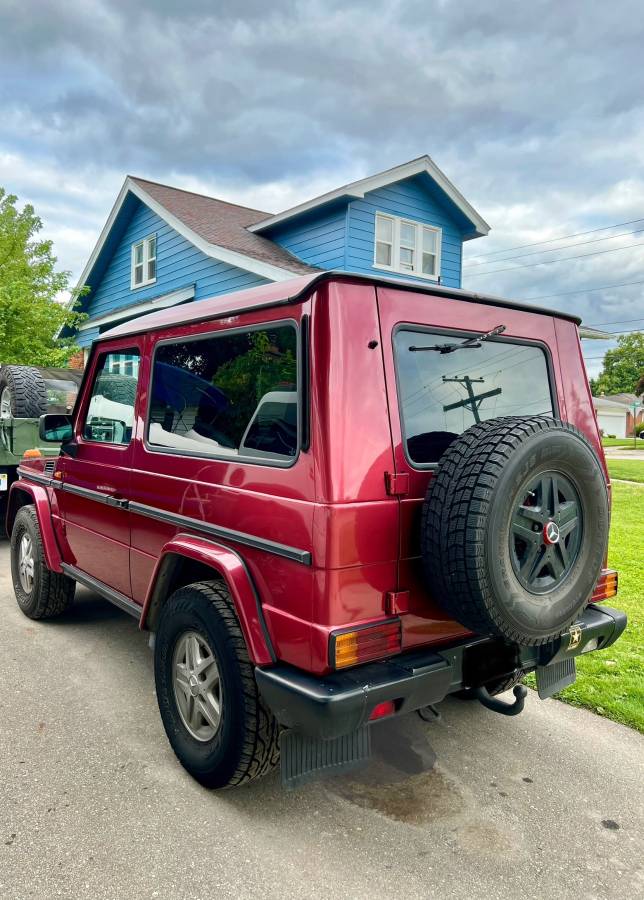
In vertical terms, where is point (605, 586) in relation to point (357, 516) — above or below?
below

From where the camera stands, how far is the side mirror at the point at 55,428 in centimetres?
401

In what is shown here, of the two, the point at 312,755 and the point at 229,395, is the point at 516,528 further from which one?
the point at 229,395

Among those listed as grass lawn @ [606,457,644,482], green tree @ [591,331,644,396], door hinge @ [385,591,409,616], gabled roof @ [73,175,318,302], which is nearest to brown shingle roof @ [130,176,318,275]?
gabled roof @ [73,175,318,302]

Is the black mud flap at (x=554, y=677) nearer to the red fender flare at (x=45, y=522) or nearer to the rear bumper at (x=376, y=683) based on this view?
the rear bumper at (x=376, y=683)

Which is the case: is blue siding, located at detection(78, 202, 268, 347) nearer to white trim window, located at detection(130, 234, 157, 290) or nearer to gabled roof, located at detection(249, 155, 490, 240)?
white trim window, located at detection(130, 234, 157, 290)

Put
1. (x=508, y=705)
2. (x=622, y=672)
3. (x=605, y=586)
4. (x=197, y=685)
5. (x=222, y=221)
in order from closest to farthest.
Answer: (x=197, y=685), (x=508, y=705), (x=605, y=586), (x=622, y=672), (x=222, y=221)

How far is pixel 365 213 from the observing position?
12.2 meters

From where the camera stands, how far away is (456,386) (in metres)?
2.62

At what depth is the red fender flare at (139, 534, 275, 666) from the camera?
237 centimetres

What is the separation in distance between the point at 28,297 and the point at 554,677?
12363 millimetres

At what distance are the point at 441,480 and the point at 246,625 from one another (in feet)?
2.93

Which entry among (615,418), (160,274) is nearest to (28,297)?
(160,274)

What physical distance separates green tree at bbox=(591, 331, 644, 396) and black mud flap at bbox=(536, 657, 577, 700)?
69392 mm

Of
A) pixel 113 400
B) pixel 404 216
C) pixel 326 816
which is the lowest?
pixel 326 816
